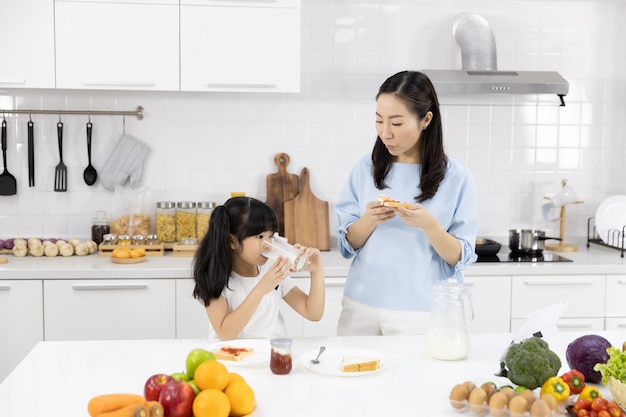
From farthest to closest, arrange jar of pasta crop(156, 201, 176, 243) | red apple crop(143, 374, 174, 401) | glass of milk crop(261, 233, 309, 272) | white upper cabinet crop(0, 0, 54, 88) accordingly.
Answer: jar of pasta crop(156, 201, 176, 243) < white upper cabinet crop(0, 0, 54, 88) < glass of milk crop(261, 233, 309, 272) < red apple crop(143, 374, 174, 401)

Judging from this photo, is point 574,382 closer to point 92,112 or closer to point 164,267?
point 164,267

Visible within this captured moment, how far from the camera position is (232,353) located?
1.86m

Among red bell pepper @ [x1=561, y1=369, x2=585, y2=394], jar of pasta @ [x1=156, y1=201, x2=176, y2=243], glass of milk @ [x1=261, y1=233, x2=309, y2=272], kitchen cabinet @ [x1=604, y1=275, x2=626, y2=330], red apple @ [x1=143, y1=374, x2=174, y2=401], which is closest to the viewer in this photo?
red apple @ [x1=143, y1=374, x2=174, y2=401]

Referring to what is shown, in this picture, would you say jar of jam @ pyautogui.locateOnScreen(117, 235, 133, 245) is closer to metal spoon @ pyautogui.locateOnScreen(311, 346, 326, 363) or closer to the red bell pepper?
metal spoon @ pyautogui.locateOnScreen(311, 346, 326, 363)

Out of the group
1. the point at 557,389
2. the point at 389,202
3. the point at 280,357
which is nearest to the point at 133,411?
the point at 280,357

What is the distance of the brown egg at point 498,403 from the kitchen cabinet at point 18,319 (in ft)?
7.70

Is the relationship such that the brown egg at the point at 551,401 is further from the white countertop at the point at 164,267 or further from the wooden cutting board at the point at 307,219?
the wooden cutting board at the point at 307,219

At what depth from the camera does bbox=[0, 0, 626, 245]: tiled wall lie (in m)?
3.86

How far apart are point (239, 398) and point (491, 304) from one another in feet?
7.26

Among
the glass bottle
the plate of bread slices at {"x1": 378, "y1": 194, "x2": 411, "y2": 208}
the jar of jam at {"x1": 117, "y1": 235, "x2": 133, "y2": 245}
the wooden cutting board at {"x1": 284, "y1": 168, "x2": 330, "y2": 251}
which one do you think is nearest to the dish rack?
the wooden cutting board at {"x1": 284, "y1": 168, "x2": 330, "y2": 251}

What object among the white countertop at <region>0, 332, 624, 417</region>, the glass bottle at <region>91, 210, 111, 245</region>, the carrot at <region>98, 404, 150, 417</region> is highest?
the glass bottle at <region>91, 210, 111, 245</region>

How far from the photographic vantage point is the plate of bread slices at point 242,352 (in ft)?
6.00

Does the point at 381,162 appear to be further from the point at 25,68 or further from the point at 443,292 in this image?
the point at 25,68

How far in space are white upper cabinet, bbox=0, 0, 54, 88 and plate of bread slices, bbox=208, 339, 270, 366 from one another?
202 centimetres
